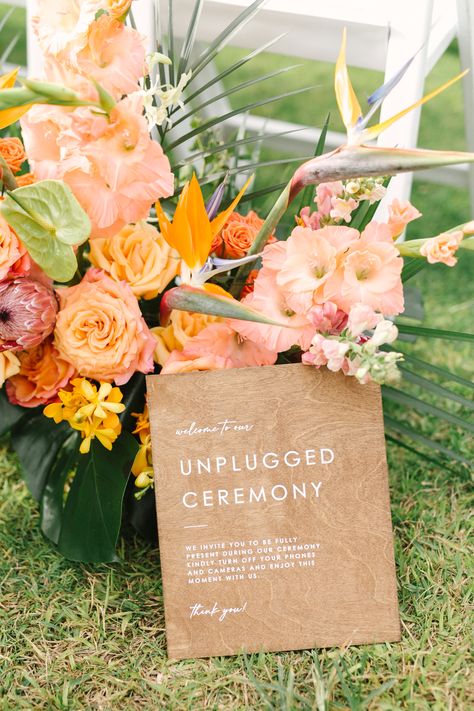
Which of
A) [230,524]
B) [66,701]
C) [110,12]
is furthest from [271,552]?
[110,12]

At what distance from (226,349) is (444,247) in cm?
26

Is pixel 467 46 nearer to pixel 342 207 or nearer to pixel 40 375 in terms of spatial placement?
pixel 342 207

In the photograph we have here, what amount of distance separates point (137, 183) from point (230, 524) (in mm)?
374

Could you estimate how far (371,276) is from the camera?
758mm

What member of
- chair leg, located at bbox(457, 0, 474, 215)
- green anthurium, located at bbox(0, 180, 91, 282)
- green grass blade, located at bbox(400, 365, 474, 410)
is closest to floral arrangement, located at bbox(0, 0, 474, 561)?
green anthurium, located at bbox(0, 180, 91, 282)

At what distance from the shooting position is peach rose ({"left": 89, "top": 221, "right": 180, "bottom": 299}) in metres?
0.85

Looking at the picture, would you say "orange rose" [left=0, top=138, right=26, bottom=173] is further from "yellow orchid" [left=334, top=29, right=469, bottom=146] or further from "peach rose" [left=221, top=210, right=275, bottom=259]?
"yellow orchid" [left=334, top=29, right=469, bottom=146]

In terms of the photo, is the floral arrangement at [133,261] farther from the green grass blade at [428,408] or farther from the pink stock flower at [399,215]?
the green grass blade at [428,408]

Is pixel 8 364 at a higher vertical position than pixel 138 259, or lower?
lower

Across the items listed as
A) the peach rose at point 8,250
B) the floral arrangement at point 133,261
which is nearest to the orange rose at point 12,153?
the floral arrangement at point 133,261

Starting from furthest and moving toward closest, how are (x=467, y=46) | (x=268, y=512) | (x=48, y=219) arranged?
(x=467, y=46), (x=268, y=512), (x=48, y=219)

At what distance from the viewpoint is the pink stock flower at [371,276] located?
75 centimetres

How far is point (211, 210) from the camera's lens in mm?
818

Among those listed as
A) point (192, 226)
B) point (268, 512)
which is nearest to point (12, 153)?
point (192, 226)
